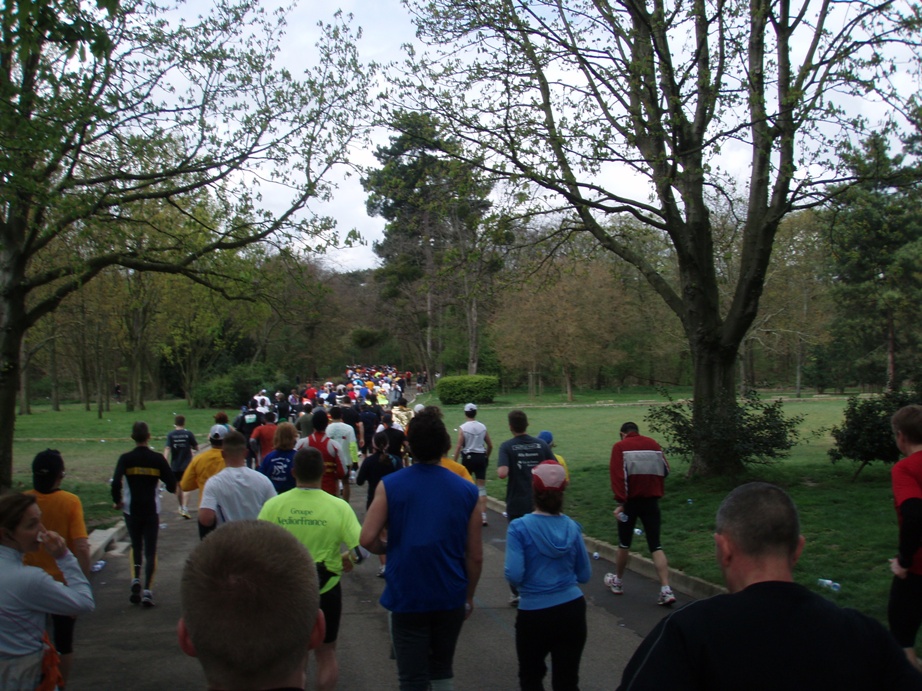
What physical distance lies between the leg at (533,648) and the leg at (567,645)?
0.05 m

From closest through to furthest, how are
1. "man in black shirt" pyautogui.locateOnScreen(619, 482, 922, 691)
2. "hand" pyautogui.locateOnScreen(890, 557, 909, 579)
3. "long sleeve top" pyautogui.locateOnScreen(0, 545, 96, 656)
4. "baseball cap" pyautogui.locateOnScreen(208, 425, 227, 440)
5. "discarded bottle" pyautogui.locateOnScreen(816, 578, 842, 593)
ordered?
1. "man in black shirt" pyautogui.locateOnScreen(619, 482, 922, 691)
2. "long sleeve top" pyautogui.locateOnScreen(0, 545, 96, 656)
3. "hand" pyautogui.locateOnScreen(890, 557, 909, 579)
4. "discarded bottle" pyautogui.locateOnScreen(816, 578, 842, 593)
5. "baseball cap" pyautogui.locateOnScreen(208, 425, 227, 440)

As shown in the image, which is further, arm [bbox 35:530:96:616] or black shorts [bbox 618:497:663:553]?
black shorts [bbox 618:497:663:553]

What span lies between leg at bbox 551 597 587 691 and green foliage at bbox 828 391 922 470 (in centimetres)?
1109

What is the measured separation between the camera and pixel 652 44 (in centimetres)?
1430

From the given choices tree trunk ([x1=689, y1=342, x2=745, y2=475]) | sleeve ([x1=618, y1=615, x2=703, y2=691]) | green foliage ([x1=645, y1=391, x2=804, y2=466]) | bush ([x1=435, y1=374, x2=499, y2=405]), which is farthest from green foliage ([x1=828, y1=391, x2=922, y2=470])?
bush ([x1=435, y1=374, x2=499, y2=405])

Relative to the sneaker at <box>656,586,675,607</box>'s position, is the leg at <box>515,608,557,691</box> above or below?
above

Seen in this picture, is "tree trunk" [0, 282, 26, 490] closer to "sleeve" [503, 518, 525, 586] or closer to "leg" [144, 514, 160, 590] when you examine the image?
"leg" [144, 514, 160, 590]

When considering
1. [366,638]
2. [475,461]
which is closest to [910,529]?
[366,638]

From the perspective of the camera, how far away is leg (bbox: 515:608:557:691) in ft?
15.3

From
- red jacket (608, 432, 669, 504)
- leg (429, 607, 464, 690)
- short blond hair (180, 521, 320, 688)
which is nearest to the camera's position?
short blond hair (180, 521, 320, 688)

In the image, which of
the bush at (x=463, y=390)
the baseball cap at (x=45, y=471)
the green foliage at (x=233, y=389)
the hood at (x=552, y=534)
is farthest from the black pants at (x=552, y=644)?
the bush at (x=463, y=390)

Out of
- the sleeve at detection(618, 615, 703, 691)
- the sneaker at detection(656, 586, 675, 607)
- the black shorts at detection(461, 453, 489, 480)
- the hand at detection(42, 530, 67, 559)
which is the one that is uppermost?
the sleeve at detection(618, 615, 703, 691)

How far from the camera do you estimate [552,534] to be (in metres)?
4.98

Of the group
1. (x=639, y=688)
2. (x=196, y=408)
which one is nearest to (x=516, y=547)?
(x=639, y=688)
